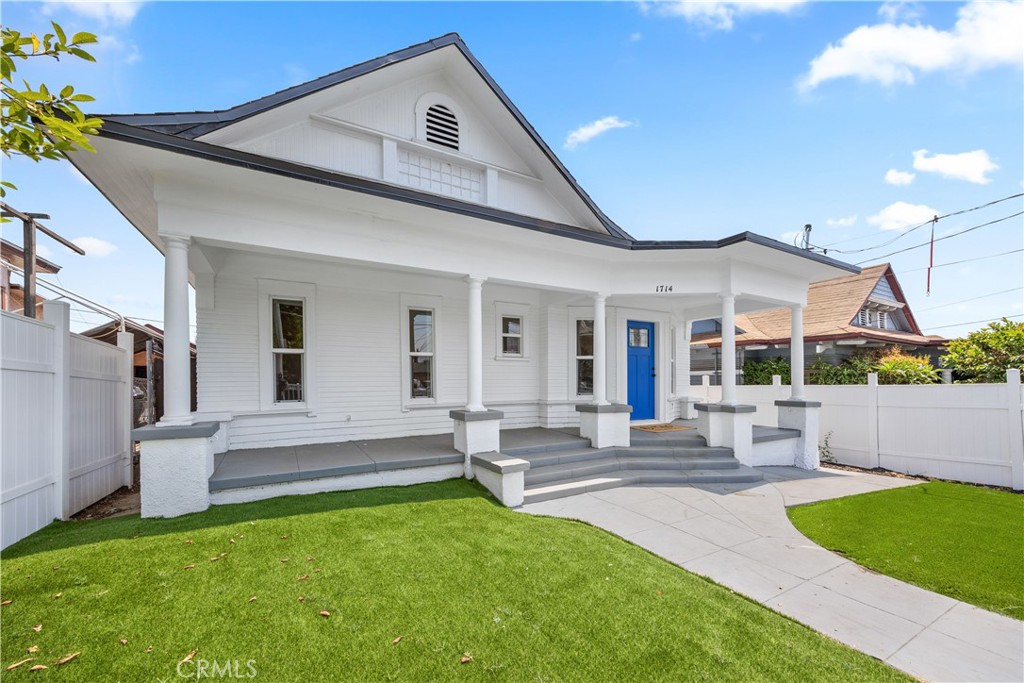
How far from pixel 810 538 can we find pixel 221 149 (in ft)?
24.7

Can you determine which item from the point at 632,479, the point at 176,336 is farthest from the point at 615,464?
the point at 176,336

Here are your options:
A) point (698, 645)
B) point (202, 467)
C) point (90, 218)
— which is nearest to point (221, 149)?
point (202, 467)

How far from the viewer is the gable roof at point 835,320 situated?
47.8 ft

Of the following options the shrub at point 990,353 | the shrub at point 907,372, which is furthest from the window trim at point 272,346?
the shrub at point 990,353

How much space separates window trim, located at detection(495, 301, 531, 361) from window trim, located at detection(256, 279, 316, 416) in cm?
346

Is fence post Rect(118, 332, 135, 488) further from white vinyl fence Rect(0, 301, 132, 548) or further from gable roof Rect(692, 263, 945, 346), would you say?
gable roof Rect(692, 263, 945, 346)

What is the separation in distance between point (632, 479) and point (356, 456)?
4115 millimetres

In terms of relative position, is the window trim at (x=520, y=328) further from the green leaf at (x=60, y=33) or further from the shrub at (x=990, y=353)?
the shrub at (x=990, y=353)

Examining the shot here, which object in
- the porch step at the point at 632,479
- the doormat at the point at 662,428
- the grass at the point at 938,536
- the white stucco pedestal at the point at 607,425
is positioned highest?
the white stucco pedestal at the point at 607,425

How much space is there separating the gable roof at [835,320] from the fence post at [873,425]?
5749mm

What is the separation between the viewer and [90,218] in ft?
21.3

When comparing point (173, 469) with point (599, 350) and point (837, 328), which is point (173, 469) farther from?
point (837, 328)

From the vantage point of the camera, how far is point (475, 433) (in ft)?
20.9

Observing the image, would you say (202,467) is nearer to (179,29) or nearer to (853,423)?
(179,29)
